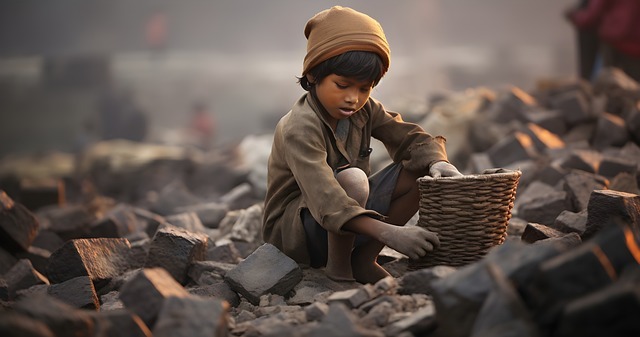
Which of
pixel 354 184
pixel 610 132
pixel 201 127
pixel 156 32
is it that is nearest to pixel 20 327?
pixel 354 184

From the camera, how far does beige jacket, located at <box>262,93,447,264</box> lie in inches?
107

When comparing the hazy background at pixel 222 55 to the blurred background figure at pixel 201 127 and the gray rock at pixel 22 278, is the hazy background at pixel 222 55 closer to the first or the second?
the blurred background figure at pixel 201 127

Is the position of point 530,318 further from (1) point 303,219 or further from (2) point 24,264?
(2) point 24,264

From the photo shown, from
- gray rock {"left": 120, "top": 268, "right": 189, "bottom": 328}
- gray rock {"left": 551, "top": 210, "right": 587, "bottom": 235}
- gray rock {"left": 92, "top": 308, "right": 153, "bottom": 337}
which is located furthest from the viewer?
gray rock {"left": 551, "top": 210, "right": 587, "bottom": 235}

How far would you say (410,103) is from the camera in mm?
7051

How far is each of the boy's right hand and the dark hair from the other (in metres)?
0.63

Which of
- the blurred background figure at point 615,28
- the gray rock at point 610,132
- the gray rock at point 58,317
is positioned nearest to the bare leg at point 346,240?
the gray rock at point 58,317

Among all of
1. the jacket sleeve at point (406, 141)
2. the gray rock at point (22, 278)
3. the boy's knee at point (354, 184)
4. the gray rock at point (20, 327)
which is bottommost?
the gray rock at point (22, 278)

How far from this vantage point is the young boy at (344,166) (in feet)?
8.88

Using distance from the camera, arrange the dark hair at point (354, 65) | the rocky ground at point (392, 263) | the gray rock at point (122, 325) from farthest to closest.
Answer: the dark hair at point (354, 65)
the gray rock at point (122, 325)
the rocky ground at point (392, 263)

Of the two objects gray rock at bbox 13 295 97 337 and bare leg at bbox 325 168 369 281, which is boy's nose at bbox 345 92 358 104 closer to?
bare leg at bbox 325 168 369 281

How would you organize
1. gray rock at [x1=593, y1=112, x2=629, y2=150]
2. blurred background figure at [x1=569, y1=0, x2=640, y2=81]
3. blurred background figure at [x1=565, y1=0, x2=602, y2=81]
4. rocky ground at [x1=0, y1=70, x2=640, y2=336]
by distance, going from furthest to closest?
blurred background figure at [x1=565, y1=0, x2=602, y2=81], blurred background figure at [x1=569, y1=0, x2=640, y2=81], gray rock at [x1=593, y1=112, x2=629, y2=150], rocky ground at [x1=0, y1=70, x2=640, y2=336]

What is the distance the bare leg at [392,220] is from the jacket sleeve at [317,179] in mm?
300

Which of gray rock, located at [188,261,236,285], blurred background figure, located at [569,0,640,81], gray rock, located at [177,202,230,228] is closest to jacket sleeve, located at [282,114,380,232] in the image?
gray rock, located at [188,261,236,285]
